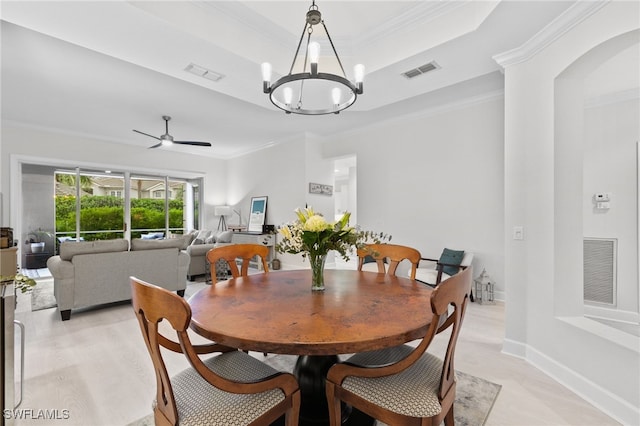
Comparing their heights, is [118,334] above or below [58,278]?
below

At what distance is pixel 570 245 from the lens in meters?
2.22

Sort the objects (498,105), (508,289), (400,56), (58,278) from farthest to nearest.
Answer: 1. (498,105)
2. (58,278)
3. (400,56)
4. (508,289)

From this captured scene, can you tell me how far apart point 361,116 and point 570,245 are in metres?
3.61

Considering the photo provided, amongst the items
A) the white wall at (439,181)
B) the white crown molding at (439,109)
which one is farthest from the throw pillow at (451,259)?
the white crown molding at (439,109)

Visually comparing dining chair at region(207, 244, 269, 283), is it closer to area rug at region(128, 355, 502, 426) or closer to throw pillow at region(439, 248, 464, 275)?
area rug at region(128, 355, 502, 426)

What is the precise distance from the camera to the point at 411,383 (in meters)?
1.22

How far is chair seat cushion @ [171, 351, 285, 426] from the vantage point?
103cm

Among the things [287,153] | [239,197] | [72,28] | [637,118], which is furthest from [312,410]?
[239,197]

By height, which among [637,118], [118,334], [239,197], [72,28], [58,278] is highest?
[72,28]

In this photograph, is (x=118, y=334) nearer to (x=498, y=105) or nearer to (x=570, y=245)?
(x=570, y=245)

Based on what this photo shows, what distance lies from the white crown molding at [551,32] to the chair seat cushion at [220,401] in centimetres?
298

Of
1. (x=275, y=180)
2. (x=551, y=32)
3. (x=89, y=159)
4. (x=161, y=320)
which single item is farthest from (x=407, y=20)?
(x=89, y=159)

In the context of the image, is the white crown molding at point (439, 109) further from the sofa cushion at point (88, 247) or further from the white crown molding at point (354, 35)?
the sofa cushion at point (88, 247)

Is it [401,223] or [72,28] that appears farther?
[401,223]
